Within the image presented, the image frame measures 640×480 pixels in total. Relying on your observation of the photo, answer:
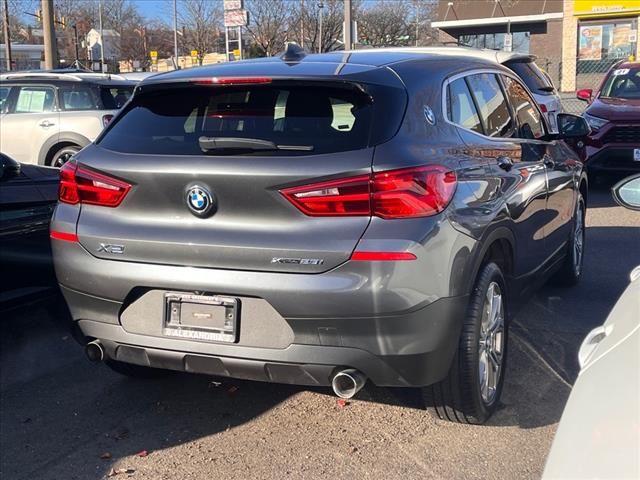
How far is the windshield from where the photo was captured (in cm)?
1145

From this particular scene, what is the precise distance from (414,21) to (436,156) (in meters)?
49.3

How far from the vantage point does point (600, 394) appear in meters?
1.81

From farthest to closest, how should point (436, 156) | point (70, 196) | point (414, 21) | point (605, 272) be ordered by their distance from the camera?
point (414, 21) → point (605, 272) → point (70, 196) → point (436, 156)

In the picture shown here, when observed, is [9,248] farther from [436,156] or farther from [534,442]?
[534,442]

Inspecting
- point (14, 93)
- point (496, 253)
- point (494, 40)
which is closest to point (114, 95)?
point (14, 93)

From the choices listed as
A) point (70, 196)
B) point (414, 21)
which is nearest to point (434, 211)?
point (70, 196)

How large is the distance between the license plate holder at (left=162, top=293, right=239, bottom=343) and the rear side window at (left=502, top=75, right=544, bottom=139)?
2375mm

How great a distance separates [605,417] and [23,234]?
392 centimetres

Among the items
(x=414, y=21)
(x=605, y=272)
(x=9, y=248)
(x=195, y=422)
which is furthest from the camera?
(x=414, y=21)

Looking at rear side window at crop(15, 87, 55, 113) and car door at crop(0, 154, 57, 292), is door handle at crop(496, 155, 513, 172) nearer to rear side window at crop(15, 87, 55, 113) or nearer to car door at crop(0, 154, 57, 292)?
car door at crop(0, 154, 57, 292)

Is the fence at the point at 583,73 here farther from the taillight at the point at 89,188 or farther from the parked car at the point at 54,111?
the taillight at the point at 89,188

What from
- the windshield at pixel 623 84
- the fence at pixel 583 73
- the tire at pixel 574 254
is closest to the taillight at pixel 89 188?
the tire at pixel 574 254

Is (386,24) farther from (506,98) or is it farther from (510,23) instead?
(506,98)

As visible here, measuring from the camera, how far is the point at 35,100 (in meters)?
11.6
